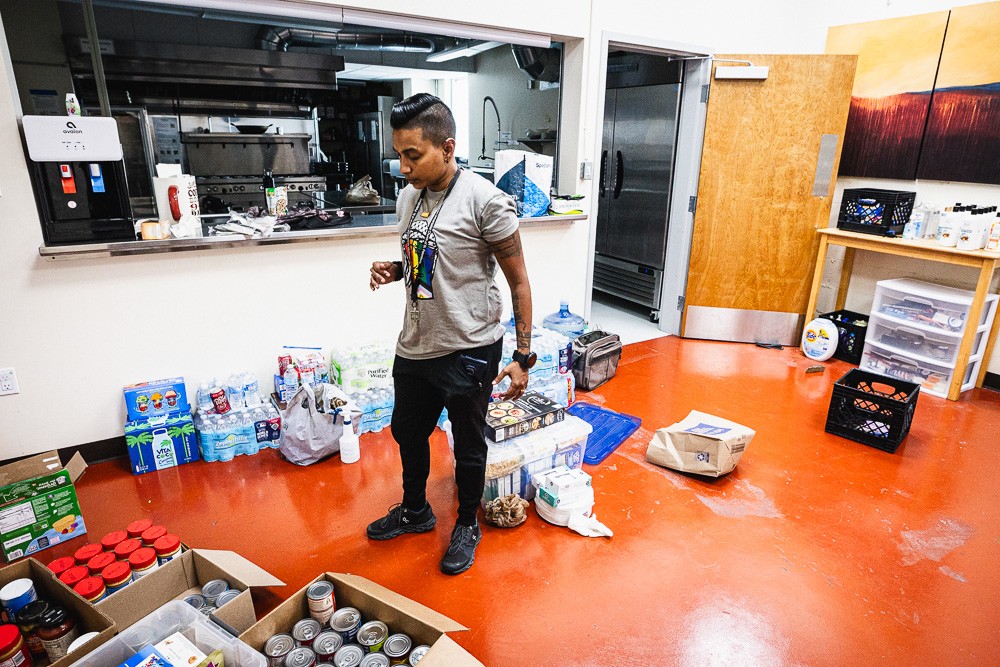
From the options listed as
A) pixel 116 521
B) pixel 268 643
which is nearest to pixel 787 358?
pixel 268 643

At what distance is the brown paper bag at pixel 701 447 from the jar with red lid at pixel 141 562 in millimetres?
2186

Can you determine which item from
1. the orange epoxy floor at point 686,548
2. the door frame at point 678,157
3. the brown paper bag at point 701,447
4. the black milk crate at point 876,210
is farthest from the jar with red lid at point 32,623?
the black milk crate at point 876,210

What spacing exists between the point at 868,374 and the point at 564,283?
199 centimetres

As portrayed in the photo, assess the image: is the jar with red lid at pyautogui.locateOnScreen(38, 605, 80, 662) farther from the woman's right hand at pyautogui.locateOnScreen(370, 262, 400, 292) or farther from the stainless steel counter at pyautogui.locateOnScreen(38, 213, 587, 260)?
the stainless steel counter at pyautogui.locateOnScreen(38, 213, 587, 260)

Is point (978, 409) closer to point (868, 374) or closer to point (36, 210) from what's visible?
point (868, 374)

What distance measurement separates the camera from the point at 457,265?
1.87 metres

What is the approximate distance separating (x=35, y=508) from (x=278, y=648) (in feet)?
4.35

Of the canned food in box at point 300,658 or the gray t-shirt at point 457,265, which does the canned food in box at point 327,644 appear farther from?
the gray t-shirt at point 457,265

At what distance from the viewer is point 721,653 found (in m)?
1.84

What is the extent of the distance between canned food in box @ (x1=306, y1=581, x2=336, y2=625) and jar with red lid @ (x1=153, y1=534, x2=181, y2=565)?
56cm

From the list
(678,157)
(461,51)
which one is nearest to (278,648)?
(678,157)

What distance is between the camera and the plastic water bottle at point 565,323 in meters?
3.97

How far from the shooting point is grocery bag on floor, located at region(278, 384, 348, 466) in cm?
282

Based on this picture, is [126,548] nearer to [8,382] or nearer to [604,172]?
[8,382]
